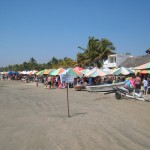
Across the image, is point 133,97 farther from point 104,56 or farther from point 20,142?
point 104,56

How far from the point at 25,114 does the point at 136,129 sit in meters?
5.63

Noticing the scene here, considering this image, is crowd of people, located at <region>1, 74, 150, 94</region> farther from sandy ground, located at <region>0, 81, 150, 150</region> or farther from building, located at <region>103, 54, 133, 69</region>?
building, located at <region>103, 54, 133, 69</region>

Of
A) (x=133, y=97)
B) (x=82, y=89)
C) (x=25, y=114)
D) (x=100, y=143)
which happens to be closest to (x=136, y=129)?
(x=100, y=143)

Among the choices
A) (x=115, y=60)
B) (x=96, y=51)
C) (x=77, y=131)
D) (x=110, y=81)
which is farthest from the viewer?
(x=115, y=60)

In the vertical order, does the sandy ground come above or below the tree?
below

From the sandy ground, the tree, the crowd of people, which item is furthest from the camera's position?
the tree

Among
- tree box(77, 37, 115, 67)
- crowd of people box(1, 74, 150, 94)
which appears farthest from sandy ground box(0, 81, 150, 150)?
tree box(77, 37, 115, 67)

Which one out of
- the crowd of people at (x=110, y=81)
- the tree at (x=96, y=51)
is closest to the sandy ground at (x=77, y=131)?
the crowd of people at (x=110, y=81)

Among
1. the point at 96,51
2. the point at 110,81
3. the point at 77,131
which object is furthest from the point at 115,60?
the point at 77,131

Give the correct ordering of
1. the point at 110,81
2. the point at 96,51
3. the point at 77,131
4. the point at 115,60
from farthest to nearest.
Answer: the point at 115,60 < the point at 96,51 < the point at 110,81 < the point at 77,131

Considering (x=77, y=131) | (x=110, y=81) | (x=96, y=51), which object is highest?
(x=96, y=51)

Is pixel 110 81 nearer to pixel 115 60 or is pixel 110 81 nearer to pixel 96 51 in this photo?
pixel 96 51

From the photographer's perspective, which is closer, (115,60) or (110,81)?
(110,81)

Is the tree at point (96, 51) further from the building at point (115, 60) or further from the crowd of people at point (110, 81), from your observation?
the crowd of people at point (110, 81)
